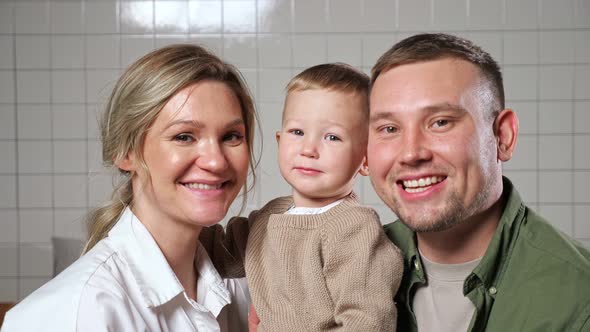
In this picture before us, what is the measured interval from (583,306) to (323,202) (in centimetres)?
67

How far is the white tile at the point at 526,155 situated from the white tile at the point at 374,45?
37.6 inches

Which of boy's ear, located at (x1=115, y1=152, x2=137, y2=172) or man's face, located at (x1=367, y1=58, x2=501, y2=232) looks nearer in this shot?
man's face, located at (x1=367, y1=58, x2=501, y2=232)

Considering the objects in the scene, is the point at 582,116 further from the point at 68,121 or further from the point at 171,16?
the point at 68,121

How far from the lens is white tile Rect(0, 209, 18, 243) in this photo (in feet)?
12.7

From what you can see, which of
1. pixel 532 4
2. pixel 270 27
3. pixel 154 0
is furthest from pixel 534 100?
pixel 154 0

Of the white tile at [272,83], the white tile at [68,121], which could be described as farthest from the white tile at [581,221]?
the white tile at [68,121]

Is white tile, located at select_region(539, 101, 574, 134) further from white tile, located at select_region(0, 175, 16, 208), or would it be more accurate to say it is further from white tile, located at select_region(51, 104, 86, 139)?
white tile, located at select_region(0, 175, 16, 208)

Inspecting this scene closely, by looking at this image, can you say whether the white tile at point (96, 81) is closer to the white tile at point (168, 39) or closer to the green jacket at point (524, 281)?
the white tile at point (168, 39)

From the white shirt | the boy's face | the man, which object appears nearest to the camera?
the white shirt

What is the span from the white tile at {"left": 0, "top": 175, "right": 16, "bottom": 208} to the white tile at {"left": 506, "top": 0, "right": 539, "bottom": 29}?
308 cm

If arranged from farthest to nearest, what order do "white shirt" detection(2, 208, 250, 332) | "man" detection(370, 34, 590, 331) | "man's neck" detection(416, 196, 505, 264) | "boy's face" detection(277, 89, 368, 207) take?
"boy's face" detection(277, 89, 368, 207)
"man's neck" detection(416, 196, 505, 264)
"man" detection(370, 34, 590, 331)
"white shirt" detection(2, 208, 250, 332)

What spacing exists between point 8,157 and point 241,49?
1.53m

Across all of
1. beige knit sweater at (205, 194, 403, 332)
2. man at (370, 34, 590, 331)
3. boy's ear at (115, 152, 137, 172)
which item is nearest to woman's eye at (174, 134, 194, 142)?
boy's ear at (115, 152, 137, 172)

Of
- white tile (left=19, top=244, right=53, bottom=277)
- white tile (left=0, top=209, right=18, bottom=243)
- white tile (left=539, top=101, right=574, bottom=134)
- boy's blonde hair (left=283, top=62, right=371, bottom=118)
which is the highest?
boy's blonde hair (left=283, top=62, right=371, bottom=118)
